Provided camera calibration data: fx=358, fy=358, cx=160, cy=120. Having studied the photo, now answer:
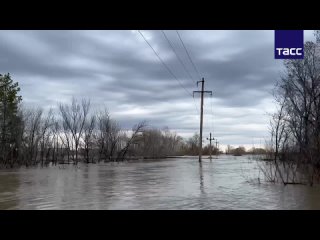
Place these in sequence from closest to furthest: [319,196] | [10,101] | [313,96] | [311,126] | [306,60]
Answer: [319,196] → [311,126] → [313,96] → [306,60] → [10,101]

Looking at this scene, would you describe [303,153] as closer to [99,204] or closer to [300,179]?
[300,179]

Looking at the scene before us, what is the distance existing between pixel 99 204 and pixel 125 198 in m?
1.21

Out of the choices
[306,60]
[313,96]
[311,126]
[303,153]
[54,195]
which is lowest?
[54,195]

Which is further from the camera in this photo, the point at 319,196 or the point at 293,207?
the point at 319,196

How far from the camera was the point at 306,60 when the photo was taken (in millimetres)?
22156

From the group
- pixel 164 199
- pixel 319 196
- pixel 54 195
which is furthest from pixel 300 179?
pixel 54 195

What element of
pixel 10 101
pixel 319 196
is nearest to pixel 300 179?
pixel 319 196

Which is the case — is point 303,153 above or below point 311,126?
below

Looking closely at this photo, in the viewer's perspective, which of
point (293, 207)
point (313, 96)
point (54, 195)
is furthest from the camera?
point (313, 96)
